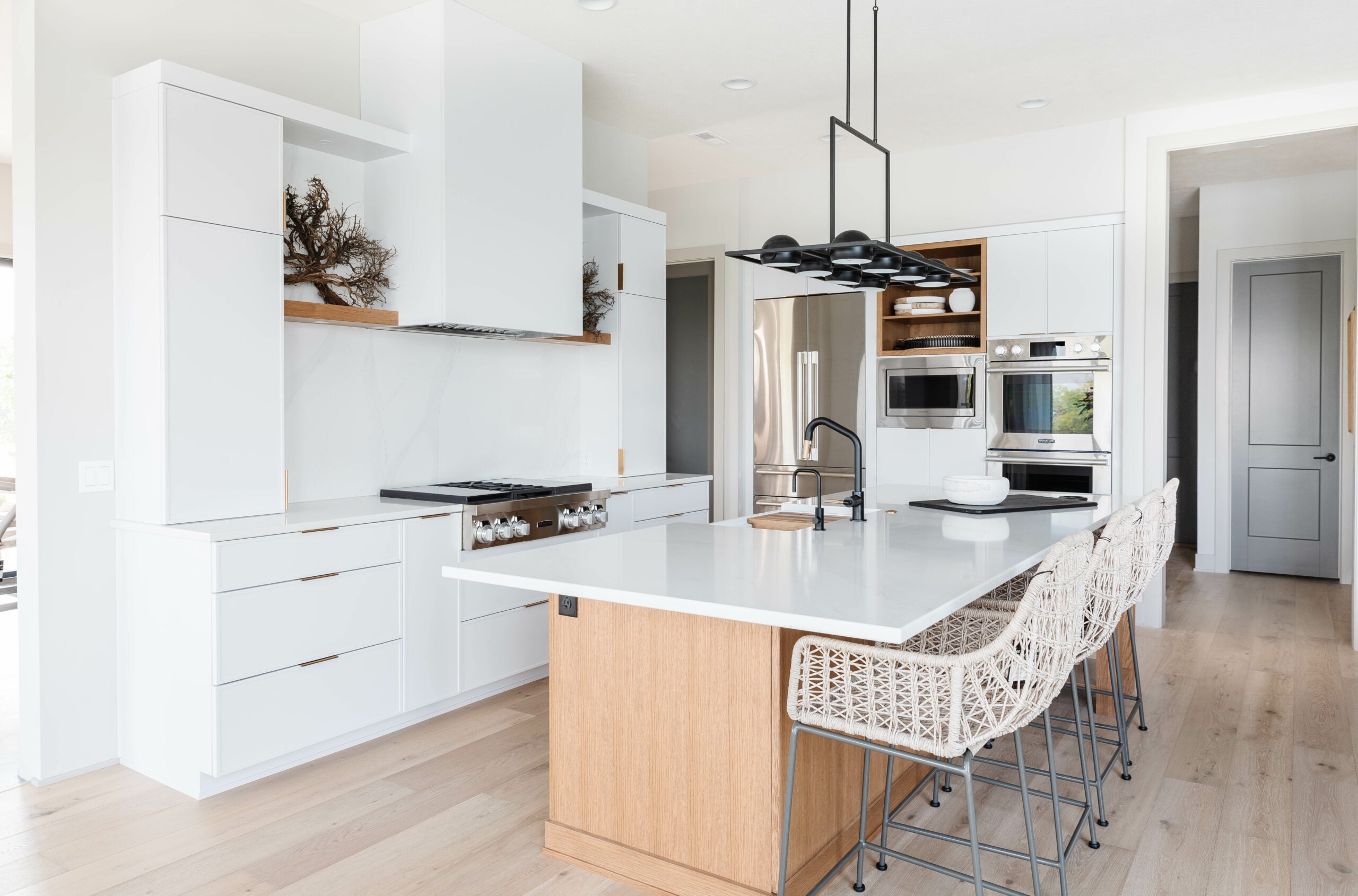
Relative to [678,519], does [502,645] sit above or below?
below

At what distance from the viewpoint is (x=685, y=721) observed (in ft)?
7.15

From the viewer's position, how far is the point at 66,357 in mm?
2881

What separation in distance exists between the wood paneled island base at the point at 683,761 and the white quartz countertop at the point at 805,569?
0.46 feet

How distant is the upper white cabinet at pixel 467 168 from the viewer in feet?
11.6

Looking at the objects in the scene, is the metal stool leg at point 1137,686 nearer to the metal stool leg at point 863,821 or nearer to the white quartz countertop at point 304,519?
the metal stool leg at point 863,821

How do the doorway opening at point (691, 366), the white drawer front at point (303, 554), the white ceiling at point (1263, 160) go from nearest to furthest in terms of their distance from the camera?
the white drawer front at point (303, 554), the white ceiling at point (1263, 160), the doorway opening at point (691, 366)

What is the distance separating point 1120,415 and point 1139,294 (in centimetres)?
65

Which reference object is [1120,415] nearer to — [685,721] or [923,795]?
[923,795]

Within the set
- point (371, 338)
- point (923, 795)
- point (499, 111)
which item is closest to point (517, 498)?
point (371, 338)

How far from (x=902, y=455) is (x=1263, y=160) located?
8.91 ft

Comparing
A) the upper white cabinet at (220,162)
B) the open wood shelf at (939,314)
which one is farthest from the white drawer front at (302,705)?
the open wood shelf at (939,314)

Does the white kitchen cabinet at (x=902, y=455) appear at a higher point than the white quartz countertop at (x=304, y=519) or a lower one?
higher

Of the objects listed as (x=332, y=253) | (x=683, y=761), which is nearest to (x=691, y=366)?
(x=332, y=253)

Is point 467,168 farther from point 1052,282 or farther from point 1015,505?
point 1052,282
